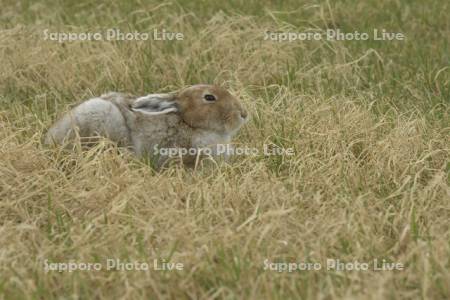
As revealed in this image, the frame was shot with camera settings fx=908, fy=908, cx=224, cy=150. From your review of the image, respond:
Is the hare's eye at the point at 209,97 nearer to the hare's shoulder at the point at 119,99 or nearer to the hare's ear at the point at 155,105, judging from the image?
the hare's ear at the point at 155,105

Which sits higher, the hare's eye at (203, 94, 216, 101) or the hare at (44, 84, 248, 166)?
the hare's eye at (203, 94, 216, 101)

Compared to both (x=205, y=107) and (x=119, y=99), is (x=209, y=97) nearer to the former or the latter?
(x=205, y=107)

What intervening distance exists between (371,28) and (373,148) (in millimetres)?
3511

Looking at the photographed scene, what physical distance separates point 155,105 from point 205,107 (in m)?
0.37

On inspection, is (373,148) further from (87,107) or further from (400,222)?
(87,107)

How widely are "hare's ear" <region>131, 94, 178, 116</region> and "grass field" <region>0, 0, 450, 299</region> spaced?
0.40 metres

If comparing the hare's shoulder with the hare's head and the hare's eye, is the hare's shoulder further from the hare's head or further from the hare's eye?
the hare's eye

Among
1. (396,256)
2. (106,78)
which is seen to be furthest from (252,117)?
(396,256)

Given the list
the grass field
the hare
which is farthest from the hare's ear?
the grass field

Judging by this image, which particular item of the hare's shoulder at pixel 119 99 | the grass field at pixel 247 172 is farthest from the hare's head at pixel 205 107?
the grass field at pixel 247 172

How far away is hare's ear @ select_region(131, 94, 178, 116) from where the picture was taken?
6584 millimetres

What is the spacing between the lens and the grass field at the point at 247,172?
4.81 meters

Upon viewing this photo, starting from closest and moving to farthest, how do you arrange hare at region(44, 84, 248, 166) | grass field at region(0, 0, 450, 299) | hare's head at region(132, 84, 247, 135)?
1. grass field at region(0, 0, 450, 299)
2. hare at region(44, 84, 248, 166)
3. hare's head at region(132, 84, 247, 135)

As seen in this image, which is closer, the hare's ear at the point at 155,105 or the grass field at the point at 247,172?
the grass field at the point at 247,172
